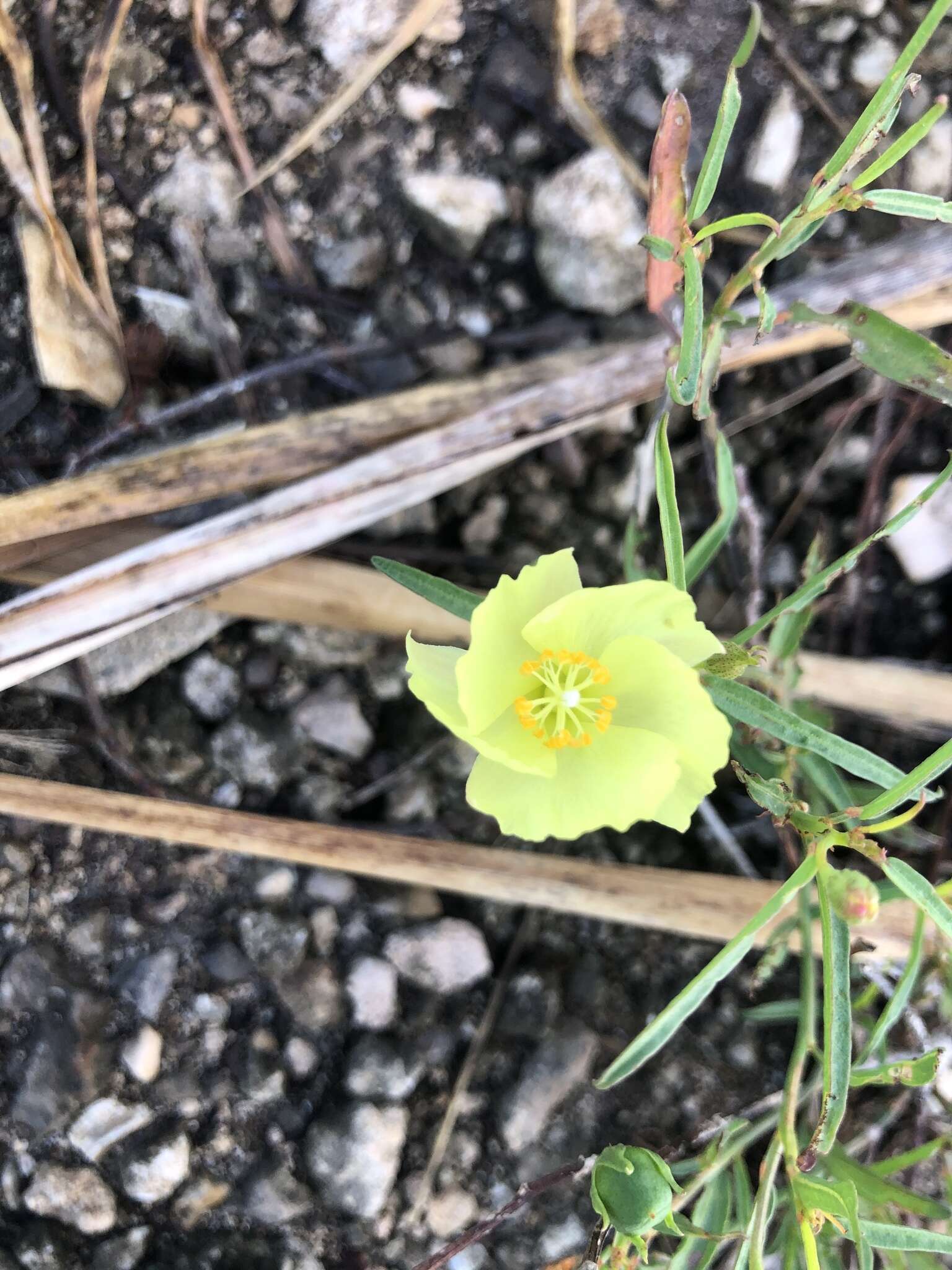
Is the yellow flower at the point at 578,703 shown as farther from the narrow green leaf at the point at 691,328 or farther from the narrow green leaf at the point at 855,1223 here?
the narrow green leaf at the point at 855,1223

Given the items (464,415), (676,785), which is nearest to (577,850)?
(676,785)

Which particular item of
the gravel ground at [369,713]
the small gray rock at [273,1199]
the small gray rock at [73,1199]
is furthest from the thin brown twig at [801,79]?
the small gray rock at [73,1199]

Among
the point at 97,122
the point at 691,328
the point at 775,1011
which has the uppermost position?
the point at 97,122

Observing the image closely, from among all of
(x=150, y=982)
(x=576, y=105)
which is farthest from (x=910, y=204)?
(x=150, y=982)

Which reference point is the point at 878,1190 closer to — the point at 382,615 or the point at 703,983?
the point at 703,983

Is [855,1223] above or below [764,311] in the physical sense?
below

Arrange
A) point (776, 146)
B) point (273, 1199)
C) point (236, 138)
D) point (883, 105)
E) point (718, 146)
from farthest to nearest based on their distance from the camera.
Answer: point (776, 146), point (236, 138), point (273, 1199), point (718, 146), point (883, 105)

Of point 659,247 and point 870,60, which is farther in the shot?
point 870,60
